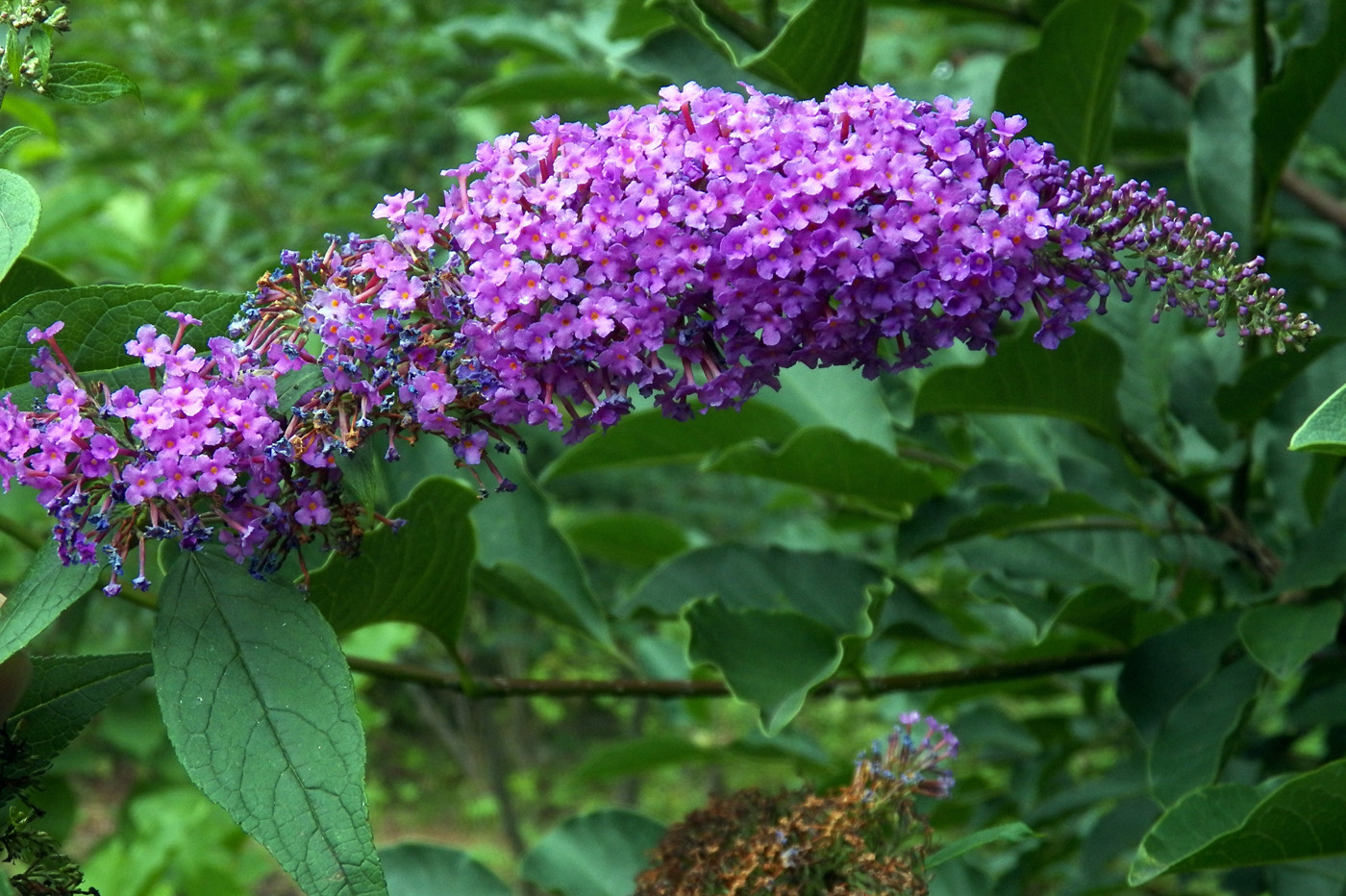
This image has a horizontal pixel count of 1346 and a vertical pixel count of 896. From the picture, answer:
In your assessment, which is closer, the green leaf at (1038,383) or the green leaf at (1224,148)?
the green leaf at (1038,383)

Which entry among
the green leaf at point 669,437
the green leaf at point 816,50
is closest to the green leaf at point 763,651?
the green leaf at point 669,437

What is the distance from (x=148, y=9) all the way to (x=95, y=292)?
13.4 feet

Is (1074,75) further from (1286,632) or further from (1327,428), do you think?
(1327,428)

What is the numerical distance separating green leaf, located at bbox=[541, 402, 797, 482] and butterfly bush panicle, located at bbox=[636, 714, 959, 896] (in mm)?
638

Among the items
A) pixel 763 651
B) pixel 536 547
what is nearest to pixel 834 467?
pixel 763 651

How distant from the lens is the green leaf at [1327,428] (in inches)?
42.7

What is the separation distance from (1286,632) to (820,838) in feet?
2.66

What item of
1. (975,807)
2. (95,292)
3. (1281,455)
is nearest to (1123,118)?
(1281,455)

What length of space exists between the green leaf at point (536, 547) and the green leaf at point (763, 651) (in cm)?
35

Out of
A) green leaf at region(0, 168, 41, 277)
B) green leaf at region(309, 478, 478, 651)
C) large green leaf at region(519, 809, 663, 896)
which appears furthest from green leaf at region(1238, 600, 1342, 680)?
green leaf at region(0, 168, 41, 277)


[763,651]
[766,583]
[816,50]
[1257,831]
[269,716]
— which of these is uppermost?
[816,50]

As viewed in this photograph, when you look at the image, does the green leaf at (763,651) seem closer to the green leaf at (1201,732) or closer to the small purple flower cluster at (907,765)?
the small purple flower cluster at (907,765)

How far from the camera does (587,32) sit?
9.29ft

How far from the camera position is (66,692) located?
4.42ft
